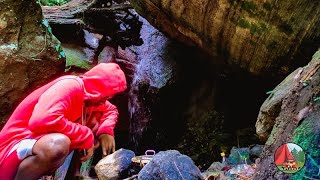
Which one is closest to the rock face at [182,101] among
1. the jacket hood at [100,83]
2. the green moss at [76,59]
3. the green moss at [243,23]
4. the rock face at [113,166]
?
the green moss at [76,59]

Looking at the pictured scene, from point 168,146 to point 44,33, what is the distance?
427 cm

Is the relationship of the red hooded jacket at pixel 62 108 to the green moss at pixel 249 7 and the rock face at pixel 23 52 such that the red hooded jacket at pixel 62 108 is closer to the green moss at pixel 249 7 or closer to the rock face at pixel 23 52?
the rock face at pixel 23 52

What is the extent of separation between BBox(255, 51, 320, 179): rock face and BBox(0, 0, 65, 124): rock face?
384cm

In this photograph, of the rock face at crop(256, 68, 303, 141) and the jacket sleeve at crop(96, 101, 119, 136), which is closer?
the rock face at crop(256, 68, 303, 141)

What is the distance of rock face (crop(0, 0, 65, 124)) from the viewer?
5.01m

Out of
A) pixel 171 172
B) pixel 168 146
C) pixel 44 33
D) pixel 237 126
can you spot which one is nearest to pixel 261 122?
pixel 171 172

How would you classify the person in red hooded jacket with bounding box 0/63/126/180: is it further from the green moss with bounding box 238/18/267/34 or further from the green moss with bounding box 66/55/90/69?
the green moss with bounding box 66/55/90/69

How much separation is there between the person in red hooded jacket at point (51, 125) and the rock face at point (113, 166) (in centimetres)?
A: 67

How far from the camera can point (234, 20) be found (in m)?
4.92

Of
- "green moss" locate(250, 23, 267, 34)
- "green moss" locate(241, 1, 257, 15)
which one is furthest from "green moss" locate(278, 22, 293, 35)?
"green moss" locate(241, 1, 257, 15)

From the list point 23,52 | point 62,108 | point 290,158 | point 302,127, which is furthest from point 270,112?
point 23,52

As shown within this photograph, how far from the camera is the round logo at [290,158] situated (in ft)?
6.40

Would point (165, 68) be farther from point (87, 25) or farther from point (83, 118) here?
point (83, 118)

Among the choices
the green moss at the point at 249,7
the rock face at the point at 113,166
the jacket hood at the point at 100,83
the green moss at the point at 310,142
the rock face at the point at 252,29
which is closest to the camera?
the green moss at the point at 310,142
